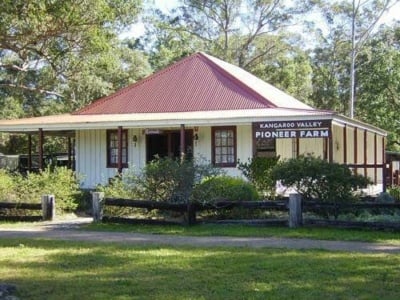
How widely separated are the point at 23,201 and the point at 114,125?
5.77 m

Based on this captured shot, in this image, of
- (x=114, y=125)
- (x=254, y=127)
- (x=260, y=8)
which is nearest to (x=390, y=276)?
(x=254, y=127)

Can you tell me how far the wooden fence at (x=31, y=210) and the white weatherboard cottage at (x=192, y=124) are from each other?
18.6 feet

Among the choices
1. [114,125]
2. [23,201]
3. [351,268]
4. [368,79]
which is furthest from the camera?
[368,79]

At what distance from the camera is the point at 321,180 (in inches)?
559

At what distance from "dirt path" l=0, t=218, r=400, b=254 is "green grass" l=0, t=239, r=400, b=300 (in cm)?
61

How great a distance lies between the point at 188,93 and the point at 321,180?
1089 centimetres

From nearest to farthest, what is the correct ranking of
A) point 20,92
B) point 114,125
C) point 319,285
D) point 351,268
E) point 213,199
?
point 319,285 → point 351,268 → point 213,199 → point 114,125 → point 20,92

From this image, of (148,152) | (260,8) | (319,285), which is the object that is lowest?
(319,285)

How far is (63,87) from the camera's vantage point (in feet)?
125

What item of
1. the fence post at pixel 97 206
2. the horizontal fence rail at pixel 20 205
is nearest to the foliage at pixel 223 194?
the fence post at pixel 97 206

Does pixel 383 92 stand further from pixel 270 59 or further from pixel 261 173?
pixel 261 173

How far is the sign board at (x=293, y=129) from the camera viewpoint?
1892cm

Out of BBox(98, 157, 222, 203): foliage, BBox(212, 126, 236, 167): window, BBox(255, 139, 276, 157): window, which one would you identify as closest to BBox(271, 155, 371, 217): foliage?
BBox(98, 157, 222, 203): foliage

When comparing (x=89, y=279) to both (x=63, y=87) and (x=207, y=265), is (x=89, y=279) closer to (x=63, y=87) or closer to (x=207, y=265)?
(x=207, y=265)
